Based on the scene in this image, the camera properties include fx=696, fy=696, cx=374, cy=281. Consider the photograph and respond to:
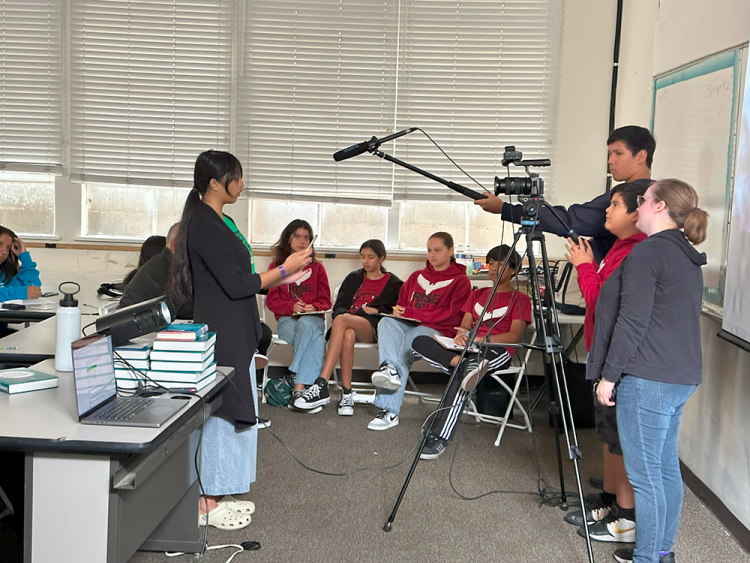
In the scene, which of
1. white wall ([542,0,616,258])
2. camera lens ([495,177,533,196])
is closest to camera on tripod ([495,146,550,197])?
camera lens ([495,177,533,196])

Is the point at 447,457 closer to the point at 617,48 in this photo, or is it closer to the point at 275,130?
the point at 275,130

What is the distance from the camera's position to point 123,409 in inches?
73.3

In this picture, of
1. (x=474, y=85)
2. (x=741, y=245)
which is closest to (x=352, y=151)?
(x=741, y=245)

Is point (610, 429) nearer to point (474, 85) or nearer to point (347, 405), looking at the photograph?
point (347, 405)

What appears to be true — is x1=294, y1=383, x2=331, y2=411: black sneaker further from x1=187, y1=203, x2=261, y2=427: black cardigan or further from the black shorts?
the black shorts

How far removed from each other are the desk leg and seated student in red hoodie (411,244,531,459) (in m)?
2.23

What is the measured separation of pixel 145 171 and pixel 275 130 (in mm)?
1038

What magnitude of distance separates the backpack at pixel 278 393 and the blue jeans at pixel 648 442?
272 cm

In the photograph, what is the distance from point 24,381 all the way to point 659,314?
6.40 feet

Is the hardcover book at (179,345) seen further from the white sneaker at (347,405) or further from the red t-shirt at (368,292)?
the red t-shirt at (368,292)

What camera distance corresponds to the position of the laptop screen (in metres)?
1.74

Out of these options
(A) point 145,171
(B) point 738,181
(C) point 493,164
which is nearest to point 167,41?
(A) point 145,171

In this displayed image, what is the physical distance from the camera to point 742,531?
2674 mm

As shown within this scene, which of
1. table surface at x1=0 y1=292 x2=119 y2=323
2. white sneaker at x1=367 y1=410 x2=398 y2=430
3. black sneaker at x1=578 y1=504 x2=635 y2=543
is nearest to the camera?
black sneaker at x1=578 y1=504 x2=635 y2=543
